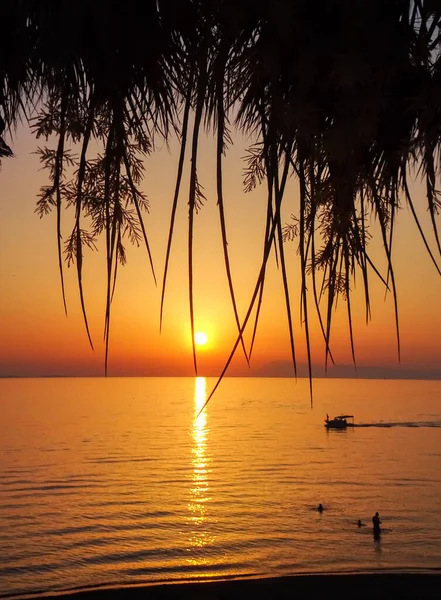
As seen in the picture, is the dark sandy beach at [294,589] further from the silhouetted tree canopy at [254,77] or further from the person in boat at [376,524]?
the silhouetted tree canopy at [254,77]

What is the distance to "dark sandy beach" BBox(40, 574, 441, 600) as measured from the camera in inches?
956

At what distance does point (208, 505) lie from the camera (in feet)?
191

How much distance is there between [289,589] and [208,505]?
109ft

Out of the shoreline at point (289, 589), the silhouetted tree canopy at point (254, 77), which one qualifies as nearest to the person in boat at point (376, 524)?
the shoreline at point (289, 589)

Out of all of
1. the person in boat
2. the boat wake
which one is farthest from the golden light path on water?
the boat wake

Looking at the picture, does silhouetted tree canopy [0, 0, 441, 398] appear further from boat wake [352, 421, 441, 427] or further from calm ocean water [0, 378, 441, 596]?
boat wake [352, 421, 441, 427]

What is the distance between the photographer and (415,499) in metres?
60.6

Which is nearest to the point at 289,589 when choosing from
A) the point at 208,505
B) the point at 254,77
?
the point at 254,77

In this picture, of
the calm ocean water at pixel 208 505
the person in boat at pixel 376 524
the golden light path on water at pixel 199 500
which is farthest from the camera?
the golden light path on water at pixel 199 500

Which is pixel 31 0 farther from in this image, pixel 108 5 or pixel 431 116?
pixel 431 116

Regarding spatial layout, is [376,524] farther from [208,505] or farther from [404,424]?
[404,424]

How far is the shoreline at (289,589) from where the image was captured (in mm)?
24297

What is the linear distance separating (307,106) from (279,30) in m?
0.27

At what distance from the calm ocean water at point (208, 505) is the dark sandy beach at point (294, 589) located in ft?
22.1
